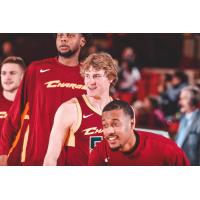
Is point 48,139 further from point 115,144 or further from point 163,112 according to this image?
point 163,112

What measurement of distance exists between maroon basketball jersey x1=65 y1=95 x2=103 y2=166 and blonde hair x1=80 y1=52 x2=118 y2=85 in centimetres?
20

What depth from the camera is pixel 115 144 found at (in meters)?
4.38

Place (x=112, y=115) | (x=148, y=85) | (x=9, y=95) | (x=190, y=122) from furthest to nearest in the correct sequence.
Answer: (x=148, y=85) < (x=190, y=122) < (x=9, y=95) < (x=112, y=115)

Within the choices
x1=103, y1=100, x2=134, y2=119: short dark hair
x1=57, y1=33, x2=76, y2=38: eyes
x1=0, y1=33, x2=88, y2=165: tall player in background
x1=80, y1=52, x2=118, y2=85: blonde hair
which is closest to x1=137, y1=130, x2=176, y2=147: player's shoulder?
x1=103, y1=100, x2=134, y2=119: short dark hair

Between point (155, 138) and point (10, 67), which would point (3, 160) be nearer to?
point (10, 67)

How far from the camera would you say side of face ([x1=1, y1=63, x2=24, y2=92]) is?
4.44 meters

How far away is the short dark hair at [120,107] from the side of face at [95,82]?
0.10 m

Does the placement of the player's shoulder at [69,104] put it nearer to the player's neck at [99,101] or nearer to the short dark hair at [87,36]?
the player's neck at [99,101]

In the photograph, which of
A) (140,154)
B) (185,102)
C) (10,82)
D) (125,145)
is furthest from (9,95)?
(185,102)

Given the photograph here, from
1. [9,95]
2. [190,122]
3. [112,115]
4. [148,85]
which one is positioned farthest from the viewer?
[148,85]

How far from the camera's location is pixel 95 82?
4383mm

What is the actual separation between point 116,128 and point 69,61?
0.54 metres
